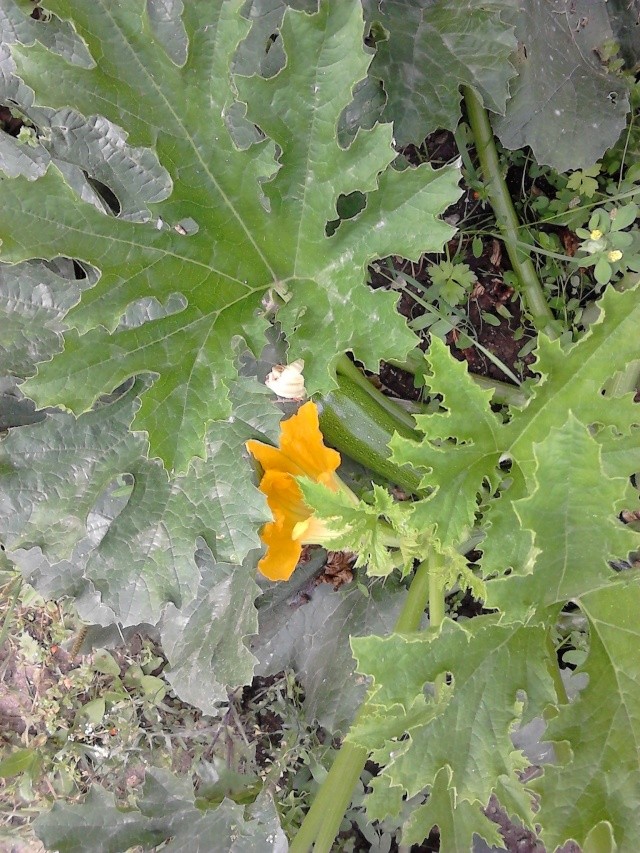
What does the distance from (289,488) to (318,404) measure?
1.00 feet

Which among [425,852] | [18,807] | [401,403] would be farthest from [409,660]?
[18,807]

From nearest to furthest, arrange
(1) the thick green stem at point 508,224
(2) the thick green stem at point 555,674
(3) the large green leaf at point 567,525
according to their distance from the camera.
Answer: (3) the large green leaf at point 567,525 → (2) the thick green stem at point 555,674 → (1) the thick green stem at point 508,224

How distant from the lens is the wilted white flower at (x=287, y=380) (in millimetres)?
1544

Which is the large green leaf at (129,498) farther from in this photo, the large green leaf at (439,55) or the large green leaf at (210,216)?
the large green leaf at (439,55)

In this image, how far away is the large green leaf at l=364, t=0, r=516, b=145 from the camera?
168cm

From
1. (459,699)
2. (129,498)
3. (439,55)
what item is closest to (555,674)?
(459,699)

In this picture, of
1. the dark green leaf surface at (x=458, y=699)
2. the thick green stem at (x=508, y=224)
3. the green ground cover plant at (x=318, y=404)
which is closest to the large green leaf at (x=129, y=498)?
the green ground cover plant at (x=318, y=404)

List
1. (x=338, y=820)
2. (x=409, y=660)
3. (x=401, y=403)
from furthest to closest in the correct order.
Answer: (x=401, y=403), (x=338, y=820), (x=409, y=660)

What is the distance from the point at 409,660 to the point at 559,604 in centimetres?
29

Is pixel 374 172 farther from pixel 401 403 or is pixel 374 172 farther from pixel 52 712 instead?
pixel 52 712

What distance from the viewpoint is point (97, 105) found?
1224mm

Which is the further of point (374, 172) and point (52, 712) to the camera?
point (52, 712)

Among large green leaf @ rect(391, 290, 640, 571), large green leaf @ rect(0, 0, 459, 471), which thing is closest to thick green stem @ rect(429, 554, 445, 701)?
large green leaf @ rect(391, 290, 640, 571)

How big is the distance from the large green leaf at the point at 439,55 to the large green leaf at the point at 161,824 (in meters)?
1.61
